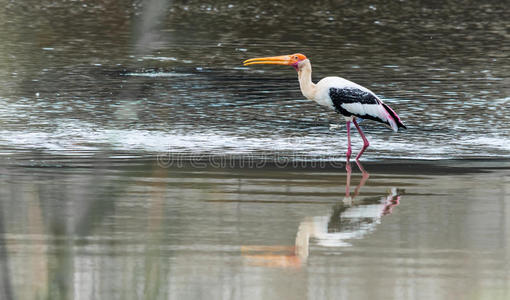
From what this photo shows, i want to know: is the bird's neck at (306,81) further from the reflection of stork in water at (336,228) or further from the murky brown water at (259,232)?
the reflection of stork in water at (336,228)

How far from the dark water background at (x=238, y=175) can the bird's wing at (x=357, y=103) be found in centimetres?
34

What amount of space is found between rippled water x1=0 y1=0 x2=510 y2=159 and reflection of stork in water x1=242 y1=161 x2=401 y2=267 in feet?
4.25

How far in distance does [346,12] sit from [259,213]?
73.3 feet

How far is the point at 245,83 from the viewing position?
16109 millimetres

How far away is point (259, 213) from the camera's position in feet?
24.2

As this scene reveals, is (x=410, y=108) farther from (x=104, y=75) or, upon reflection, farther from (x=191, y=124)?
(x=104, y=75)

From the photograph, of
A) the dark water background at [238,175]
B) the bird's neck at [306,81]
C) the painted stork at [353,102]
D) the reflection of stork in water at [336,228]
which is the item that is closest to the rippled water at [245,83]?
the dark water background at [238,175]

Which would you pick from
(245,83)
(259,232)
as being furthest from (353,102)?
(245,83)

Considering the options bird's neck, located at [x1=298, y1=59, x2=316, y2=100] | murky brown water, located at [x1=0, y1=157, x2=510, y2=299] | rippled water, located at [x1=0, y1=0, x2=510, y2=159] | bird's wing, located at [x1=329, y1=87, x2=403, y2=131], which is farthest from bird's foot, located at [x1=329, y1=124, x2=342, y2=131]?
murky brown water, located at [x1=0, y1=157, x2=510, y2=299]

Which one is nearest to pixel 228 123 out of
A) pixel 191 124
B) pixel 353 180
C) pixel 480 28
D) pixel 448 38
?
pixel 191 124

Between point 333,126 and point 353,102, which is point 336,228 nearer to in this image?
point 353,102

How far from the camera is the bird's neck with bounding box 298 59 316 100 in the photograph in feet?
38.1

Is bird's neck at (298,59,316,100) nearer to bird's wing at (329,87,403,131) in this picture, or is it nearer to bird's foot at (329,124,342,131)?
bird's wing at (329,87,403,131)

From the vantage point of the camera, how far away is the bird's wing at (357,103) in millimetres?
11322
